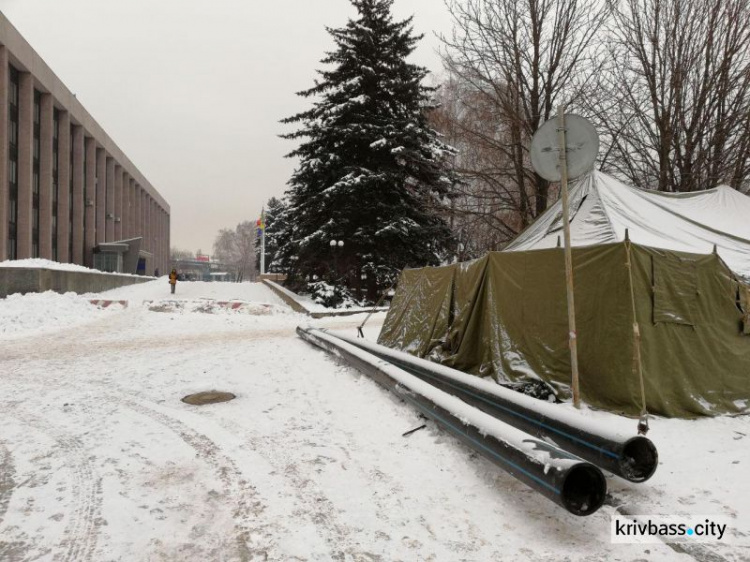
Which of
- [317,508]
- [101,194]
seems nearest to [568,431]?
[317,508]

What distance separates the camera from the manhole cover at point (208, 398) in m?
5.85

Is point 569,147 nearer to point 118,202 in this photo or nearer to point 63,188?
point 63,188

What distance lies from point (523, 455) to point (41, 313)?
15374mm

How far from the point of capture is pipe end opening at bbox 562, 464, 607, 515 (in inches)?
110

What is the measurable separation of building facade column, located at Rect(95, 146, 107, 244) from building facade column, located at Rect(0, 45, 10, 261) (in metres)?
18.9

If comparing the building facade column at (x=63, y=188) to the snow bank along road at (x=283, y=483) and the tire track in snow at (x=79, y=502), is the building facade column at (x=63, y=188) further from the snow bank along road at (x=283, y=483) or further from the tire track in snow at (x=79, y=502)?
the tire track in snow at (x=79, y=502)

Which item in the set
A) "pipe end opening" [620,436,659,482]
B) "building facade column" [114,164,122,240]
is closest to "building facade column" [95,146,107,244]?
"building facade column" [114,164,122,240]

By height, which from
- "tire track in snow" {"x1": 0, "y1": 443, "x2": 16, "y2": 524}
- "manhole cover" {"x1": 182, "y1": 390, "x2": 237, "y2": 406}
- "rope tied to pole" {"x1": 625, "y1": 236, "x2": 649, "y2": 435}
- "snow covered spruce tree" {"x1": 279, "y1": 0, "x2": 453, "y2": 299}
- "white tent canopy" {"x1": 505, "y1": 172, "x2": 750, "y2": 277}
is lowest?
"manhole cover" {"x1": 182, "y1": 390, "x2": 237, "y2": 406}

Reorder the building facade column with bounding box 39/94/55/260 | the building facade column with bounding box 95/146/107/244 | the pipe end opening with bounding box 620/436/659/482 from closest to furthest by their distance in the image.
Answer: the pipe end opening with bounding box 620/436/659/482
the building facade column with bounding box 39/94/55/260
the building facade column with bounding box 95/146/107/244

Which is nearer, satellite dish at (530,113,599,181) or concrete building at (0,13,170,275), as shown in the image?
satellite dish at (530,113,599,181)

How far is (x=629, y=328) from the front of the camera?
525 centimetres

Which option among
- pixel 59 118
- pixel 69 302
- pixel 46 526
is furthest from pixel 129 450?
pixel 59 118

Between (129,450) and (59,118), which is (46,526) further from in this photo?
(59,118)

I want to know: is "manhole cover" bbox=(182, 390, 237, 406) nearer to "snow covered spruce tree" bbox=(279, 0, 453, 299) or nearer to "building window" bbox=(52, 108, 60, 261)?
"snow covered spruce tree" bbox=(279, 0, 453, 299)
